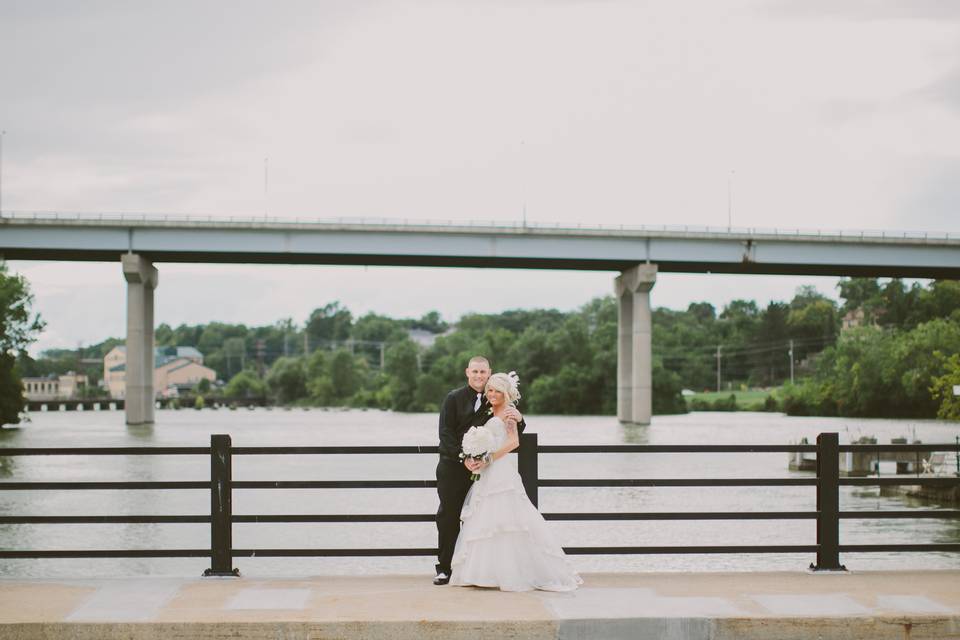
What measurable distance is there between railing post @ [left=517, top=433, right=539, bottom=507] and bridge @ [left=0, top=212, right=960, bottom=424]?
204 ft

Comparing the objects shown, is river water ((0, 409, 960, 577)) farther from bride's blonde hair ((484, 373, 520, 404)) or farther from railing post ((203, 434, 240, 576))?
bride's blonde hair ((484, 373, 520, 404))

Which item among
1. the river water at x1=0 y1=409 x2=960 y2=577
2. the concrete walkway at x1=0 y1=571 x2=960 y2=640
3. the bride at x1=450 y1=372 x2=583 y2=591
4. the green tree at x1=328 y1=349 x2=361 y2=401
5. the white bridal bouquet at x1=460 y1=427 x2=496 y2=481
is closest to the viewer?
the concrete walkway at x1=0 y1=571 x2=960 y2=640

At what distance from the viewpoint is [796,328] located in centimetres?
17425

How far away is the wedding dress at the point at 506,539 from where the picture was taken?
32.1 ft

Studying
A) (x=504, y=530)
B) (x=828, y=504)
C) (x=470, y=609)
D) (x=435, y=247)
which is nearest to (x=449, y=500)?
(x=504, y=530)

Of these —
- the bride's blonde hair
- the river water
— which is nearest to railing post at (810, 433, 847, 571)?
the bride's blonde hair

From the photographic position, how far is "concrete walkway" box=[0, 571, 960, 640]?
8656 mm

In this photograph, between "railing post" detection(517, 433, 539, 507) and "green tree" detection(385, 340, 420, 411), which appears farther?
"green tree" detection(385, 340, 420, 411)

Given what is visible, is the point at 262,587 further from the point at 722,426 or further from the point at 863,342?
the point at 863,342

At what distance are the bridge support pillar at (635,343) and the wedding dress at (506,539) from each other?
222ft

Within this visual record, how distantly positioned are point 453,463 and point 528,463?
2.80 feet

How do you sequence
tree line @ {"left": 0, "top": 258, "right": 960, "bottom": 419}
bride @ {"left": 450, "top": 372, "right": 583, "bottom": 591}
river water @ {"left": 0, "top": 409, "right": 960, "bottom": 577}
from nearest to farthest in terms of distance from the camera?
1. bride @ {"left": 450, "top": 372, "right": 583, "bottom": 591}
2. river water @ {"left": 0, "top": 409, "right": 960, "bottom": 577}
3. tree line @ {"left": 0, "top": 258, "right": 960, "bottom": 419}

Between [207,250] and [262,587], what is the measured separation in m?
65.9

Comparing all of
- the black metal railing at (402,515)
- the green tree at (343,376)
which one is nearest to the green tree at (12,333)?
the black metal railing at (402,515)
